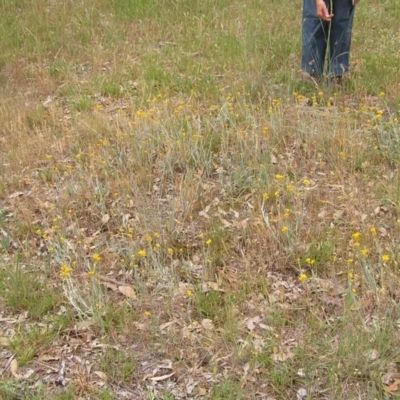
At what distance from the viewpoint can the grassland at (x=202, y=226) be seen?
2795 millimetres

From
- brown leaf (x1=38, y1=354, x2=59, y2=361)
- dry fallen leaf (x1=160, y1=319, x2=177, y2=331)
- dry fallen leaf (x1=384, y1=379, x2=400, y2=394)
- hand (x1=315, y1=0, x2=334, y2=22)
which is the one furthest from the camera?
hand (x1=315, y1=0, x2=334, y2=22)

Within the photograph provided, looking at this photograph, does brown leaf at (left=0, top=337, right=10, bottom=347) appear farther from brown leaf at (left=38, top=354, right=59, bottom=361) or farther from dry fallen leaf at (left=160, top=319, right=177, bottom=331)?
dry fallen leaf at (left=160, top=319, right=177, bottom=331)

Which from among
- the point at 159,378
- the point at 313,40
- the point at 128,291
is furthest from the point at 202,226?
the point at 313,40

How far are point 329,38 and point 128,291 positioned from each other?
10.4 ft

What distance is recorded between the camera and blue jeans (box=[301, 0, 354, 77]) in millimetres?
4988

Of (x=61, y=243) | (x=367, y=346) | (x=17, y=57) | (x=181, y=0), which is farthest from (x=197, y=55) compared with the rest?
(x=367, y=346)

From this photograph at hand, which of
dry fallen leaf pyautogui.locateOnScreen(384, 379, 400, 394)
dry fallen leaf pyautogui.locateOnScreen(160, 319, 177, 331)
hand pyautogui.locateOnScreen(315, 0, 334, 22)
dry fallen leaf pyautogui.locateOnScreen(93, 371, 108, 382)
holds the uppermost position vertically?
hand pyautogui.locateOnScreen(315, 0, 334, 22)

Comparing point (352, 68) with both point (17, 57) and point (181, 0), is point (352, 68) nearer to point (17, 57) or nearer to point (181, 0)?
point (181, 0)

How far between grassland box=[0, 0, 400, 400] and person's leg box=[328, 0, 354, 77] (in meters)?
0.19

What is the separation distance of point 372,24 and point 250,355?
5339 mm

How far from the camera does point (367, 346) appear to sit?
269 cm

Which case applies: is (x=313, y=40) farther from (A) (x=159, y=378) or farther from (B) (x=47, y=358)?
(B) (x=47, y=358)

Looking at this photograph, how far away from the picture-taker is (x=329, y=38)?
201 inches

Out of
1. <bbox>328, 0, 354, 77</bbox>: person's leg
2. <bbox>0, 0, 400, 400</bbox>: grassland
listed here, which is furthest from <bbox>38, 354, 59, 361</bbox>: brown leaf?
<bbox>328, 0, 354, 77</bbox>: person's leg
